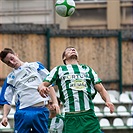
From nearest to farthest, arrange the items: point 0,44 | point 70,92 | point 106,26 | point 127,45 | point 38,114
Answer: point 70,92
point 38,114
point 0,44
point 127,45
point 106,26

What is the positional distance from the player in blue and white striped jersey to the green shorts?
950mm

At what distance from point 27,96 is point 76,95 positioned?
1.07 m

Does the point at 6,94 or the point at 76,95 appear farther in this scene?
the point at 6,94

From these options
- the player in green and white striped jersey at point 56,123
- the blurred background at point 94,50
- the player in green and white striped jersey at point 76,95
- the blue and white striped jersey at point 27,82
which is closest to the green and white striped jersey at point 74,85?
the player in green and white striped jersey at point 76,95

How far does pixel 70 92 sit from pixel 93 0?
1783cm

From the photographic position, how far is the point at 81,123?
6.36 metres

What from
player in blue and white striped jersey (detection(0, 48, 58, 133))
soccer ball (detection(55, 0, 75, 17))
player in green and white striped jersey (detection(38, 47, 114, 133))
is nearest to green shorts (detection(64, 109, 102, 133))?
player in green and white striped jersey (detection(38, 47, 114, 133))

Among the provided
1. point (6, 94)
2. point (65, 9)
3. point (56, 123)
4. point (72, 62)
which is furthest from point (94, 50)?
point (72, 62)

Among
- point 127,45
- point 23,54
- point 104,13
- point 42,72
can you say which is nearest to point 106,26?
point 104,13

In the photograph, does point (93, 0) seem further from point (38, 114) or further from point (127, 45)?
point (38, 114)

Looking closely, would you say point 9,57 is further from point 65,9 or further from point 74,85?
point 65,9

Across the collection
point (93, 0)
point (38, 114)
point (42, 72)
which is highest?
point (93, 0)

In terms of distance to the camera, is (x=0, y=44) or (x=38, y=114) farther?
(x=0, y=44)

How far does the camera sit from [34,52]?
16484mm
